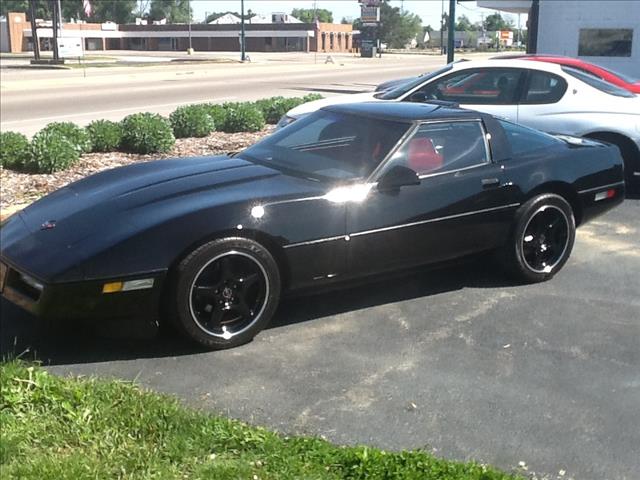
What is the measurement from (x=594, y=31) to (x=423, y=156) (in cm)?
1836

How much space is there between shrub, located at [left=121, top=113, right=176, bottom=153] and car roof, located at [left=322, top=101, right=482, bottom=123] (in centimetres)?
459

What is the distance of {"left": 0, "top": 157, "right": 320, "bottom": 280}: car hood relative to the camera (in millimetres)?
4383

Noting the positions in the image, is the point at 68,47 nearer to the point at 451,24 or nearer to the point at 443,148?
the point at 451,24

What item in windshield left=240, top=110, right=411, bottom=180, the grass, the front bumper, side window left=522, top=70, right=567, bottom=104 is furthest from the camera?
side window left=522, top=70, right=567, bottom=104

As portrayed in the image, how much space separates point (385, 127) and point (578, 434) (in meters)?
2.53

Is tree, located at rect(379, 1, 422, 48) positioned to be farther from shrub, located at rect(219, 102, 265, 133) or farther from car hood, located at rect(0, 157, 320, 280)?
car hood, located at rect(0, 157, 320, 280)

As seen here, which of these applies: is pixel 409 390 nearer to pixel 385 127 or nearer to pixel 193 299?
pixel 193 299

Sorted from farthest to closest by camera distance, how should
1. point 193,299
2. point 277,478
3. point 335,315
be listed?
point 335,315
point 193,299
point 277,478

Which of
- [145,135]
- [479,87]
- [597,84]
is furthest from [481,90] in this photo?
[145,135]

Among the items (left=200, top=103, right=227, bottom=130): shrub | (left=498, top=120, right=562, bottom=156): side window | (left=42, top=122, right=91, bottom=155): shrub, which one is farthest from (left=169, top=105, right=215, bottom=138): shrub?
(left=498, top=120, right=562, bottom=156): side window

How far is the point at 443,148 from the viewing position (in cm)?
557

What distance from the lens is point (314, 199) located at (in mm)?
4863

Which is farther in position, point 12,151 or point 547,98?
point 12,151

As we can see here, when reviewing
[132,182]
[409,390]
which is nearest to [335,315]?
[409,390]
